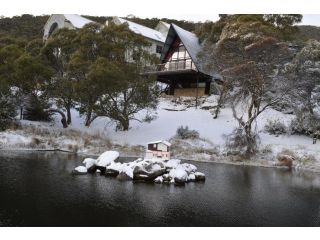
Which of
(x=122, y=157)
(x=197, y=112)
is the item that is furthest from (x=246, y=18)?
(x=122, y=157)

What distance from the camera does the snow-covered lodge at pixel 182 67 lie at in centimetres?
4178

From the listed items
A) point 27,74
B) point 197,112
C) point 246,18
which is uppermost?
point 246,18

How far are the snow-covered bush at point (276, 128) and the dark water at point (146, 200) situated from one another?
11.3m

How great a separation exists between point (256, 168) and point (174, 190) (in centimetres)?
1086

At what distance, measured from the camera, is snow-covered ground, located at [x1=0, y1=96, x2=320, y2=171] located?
29.2m

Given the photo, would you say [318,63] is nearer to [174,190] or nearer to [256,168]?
[256,168]

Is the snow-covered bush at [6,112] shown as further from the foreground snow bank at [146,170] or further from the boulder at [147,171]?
the boulder at [147,171]

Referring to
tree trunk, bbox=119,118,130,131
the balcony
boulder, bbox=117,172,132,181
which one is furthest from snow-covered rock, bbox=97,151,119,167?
the balcony

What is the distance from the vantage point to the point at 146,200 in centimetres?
1435

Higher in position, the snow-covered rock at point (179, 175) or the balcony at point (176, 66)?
the balcony at point (176, 66)

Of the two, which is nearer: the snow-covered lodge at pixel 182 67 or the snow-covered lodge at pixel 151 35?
the snow-covered lodge at pixel 182 67

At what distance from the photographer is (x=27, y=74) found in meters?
32.3

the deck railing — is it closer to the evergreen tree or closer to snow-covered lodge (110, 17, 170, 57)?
snow-covered lodge (110, 17, 170, 57)

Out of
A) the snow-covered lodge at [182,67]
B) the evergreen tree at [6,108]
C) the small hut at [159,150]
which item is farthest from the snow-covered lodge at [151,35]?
the small hut at [159,150]
